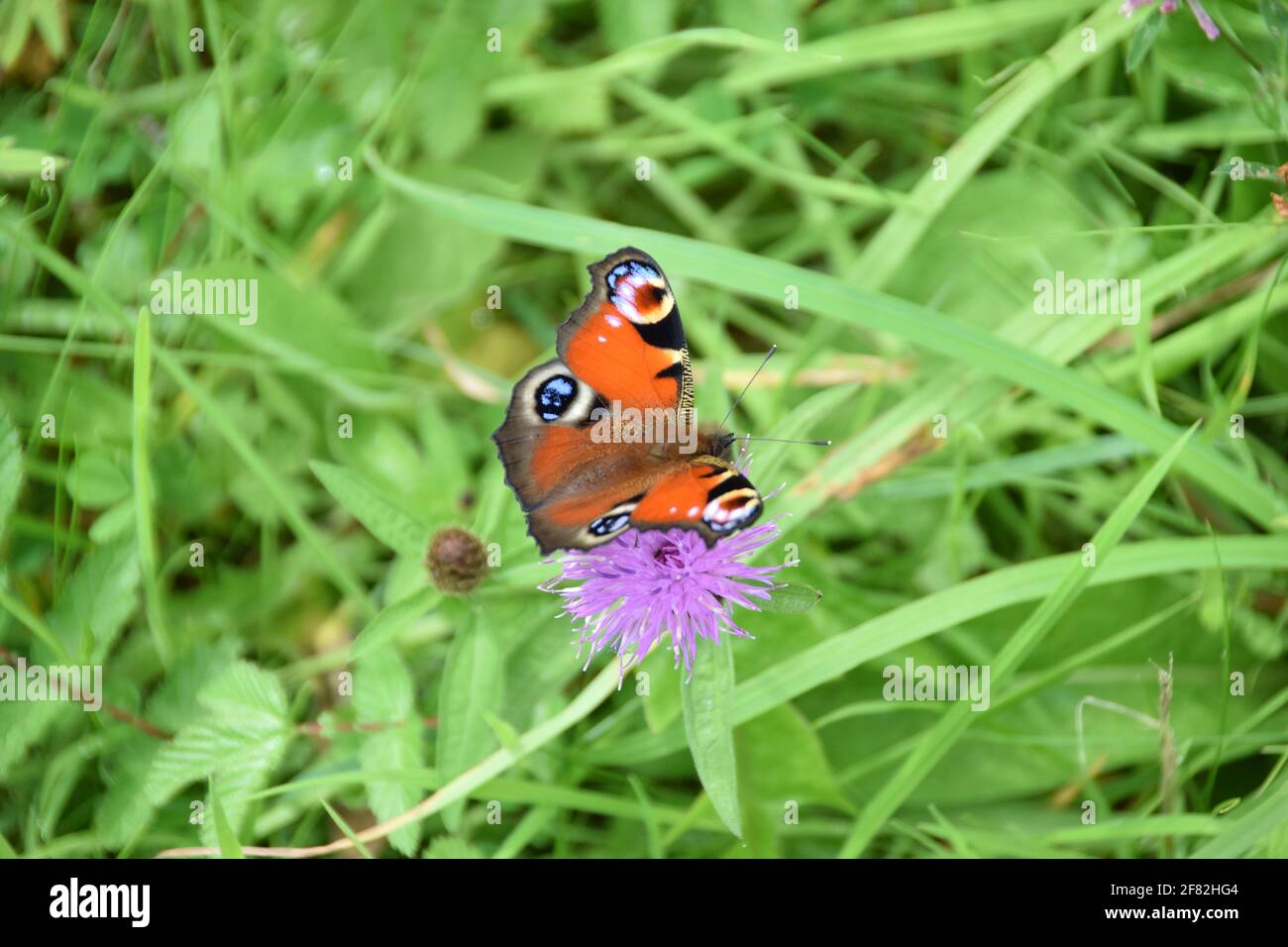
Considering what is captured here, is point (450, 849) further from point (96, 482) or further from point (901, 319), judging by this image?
point (901, 319)

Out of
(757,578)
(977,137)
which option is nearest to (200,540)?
(757,578)

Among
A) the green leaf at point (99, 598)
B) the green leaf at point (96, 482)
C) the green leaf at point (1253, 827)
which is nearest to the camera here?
the green leaf at point (1253, 827)

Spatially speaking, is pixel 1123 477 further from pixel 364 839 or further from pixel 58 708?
pixel 58 708

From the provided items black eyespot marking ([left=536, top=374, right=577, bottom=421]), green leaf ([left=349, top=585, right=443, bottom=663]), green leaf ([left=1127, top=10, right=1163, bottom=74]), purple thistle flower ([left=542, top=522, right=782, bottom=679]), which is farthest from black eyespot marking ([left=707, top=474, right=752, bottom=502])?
green leaf ([left=1127, top=10, right=1163, bottom=74])

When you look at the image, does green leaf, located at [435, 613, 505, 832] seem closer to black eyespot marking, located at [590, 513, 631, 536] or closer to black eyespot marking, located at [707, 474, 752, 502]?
black eyespot marking, located at [590, 513, 631, 536]

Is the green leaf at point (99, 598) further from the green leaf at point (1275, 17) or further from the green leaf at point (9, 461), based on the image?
the green leaf at point (1275, 17)

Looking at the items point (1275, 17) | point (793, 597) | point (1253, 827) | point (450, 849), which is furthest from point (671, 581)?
point (1275, 17)

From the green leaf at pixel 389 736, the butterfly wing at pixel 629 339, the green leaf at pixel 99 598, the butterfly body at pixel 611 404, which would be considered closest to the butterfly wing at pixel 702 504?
the butterfly body at pixel 611 404
